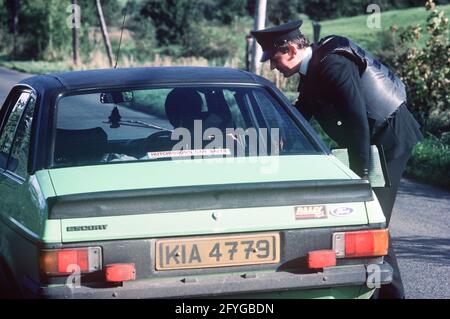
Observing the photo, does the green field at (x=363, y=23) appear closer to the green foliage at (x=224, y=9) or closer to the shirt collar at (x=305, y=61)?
the green foliage at (x=224, y=9)

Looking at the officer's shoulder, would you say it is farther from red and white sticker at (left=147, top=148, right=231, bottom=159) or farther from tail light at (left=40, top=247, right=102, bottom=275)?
tail light at (left=40, top=247, right=102, bottom=275)

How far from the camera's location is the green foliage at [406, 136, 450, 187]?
10703 millimetres

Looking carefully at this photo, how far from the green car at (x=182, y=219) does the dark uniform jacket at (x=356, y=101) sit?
27 centimetres

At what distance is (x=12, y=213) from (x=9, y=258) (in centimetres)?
22

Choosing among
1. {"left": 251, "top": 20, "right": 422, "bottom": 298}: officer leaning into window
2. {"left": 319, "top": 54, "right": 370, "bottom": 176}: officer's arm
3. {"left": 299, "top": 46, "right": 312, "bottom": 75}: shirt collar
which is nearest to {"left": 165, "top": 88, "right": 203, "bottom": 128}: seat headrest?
{"left": 251, "top": 20, "right": 422, "bottom": 298}: officer leaning into window

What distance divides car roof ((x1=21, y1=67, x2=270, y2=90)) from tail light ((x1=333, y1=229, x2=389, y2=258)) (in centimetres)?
132

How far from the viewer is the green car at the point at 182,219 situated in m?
3.77

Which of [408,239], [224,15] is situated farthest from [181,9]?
[408,239]

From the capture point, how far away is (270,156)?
4.57m

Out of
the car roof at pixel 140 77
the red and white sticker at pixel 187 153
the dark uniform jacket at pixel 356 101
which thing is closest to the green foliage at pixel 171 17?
the car roof at pixel 140 77

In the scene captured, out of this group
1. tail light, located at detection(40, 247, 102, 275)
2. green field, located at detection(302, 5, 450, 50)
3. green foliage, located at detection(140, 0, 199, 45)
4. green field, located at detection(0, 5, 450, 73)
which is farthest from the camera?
green foliage, located at detection(140, 0, 199, 45)

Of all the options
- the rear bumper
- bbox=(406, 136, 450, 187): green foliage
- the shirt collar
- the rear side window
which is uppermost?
the shirt collar

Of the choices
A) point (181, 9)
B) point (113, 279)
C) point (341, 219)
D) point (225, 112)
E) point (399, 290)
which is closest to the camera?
point (113, 279)
